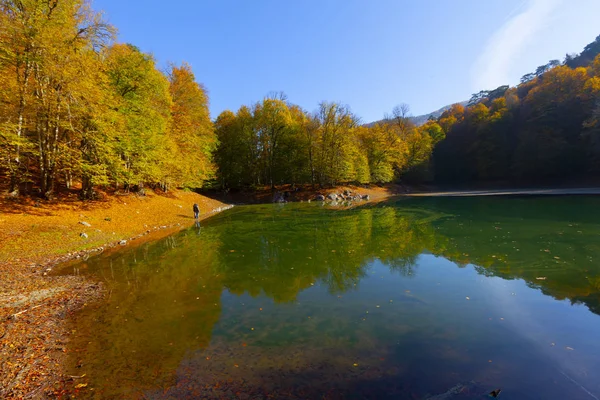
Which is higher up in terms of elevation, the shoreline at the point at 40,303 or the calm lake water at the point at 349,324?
the shoreline at the point at 40,303

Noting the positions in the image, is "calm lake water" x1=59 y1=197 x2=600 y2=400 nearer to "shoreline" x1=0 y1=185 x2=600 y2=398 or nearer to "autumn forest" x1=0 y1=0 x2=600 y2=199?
"shoreline" x1=0 y1=185 x2=600 y2=398

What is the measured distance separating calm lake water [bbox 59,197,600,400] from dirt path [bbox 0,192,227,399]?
50 cm

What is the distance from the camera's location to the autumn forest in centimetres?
1675

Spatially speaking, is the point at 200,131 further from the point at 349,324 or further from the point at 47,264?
the point at 349,324

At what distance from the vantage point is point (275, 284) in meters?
9.84

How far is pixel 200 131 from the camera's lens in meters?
40.9

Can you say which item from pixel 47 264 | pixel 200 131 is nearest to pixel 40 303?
pixel 47 264

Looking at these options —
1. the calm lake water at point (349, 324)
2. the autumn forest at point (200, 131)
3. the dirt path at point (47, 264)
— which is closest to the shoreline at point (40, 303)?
the dirt path at point (47, 264)

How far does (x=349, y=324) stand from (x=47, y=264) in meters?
12.0

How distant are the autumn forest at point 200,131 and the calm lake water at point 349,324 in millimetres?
10453

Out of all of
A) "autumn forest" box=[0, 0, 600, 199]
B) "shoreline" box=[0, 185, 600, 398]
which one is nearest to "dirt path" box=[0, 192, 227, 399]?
"shoreline" box=[0, 185, 600, 398]

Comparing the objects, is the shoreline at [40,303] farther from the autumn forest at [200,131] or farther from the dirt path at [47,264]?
the autumn forest at [200,131]

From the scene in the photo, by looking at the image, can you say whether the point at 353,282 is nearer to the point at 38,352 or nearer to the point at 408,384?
the point at 408,384

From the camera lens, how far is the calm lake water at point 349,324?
15.9ft
